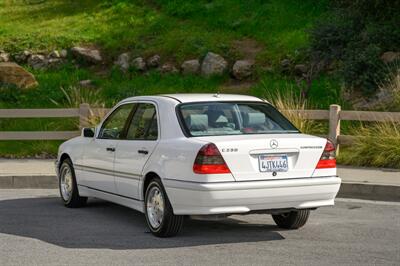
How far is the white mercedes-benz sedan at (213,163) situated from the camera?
8602 millimetres

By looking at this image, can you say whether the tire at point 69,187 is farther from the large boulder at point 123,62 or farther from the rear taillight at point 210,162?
the large boulder at point 123,62

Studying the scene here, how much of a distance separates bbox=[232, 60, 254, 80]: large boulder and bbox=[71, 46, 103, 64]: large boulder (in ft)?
15.6

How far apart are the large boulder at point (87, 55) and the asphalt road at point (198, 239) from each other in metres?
16.0

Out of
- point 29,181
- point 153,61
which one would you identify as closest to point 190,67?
point 153,61

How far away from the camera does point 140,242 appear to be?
893 cm

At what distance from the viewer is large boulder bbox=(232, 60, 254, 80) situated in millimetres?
24695

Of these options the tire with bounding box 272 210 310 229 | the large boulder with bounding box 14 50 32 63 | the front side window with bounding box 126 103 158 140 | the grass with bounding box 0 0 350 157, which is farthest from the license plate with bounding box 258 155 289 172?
the large boulder with bounding box 14 50 32 63

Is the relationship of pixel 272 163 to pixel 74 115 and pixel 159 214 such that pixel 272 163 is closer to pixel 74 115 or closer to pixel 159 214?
pixel 159 214

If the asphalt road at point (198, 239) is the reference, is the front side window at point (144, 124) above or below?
above

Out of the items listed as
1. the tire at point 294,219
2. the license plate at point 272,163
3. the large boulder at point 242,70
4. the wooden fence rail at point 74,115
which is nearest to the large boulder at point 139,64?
the large boulder at point 242,70

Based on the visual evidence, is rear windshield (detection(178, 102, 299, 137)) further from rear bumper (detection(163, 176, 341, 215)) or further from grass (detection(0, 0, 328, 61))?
grass (detection(0, 0, 328, 61))

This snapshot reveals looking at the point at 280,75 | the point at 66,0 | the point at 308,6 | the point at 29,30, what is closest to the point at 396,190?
the point at 280,75

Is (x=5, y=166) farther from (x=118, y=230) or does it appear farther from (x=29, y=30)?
(x=29, y=30)

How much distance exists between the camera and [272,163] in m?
8.78
